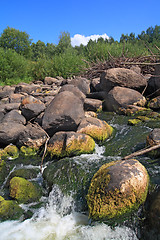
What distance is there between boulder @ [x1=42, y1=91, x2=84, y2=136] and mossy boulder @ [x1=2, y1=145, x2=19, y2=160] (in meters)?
0.85

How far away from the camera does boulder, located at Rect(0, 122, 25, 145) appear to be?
15.0ft

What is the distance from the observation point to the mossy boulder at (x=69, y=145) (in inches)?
157

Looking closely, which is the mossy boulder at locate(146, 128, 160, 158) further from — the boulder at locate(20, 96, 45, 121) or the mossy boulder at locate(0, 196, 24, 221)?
the boulder at locate(20, 96, 45, 121)

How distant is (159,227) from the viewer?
199 cm

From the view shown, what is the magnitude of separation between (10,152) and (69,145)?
1.44 metres

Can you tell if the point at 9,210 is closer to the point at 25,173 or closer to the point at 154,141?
the point at 25,173

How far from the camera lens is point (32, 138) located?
4.61m

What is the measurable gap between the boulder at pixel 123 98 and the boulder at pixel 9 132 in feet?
9.21

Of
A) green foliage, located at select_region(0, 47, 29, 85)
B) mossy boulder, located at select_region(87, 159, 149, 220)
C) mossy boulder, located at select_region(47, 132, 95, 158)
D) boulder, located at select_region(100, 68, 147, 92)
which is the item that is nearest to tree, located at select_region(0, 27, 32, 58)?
green foliage, located at select_region(0, 47, 29, 85)

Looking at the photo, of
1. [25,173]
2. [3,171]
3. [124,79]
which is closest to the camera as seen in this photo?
[25,173]

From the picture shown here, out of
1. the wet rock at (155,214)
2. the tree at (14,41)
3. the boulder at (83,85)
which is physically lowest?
the wet rock at (155,214)

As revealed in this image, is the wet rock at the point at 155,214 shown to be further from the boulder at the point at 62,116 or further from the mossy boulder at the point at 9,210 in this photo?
the boulder at the point at 62,116

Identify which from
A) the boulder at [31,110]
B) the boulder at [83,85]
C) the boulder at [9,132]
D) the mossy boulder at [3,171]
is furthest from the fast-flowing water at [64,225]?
the boulder at [83,85]

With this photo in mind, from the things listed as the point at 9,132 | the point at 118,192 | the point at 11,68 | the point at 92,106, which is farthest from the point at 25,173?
the point at 11,68
